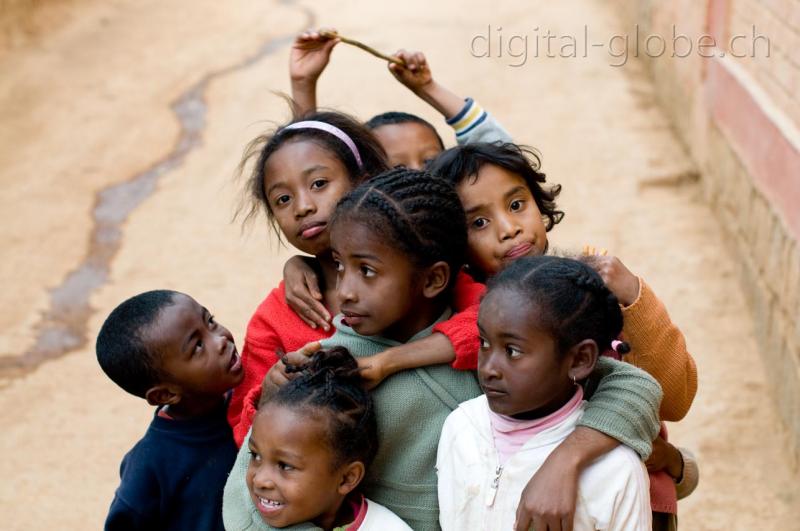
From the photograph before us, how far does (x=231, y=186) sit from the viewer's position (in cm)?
759

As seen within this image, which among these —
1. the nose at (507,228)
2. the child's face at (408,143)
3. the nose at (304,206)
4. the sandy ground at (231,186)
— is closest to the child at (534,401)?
the nose at (507,228)

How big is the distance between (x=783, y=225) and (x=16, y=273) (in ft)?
14.7

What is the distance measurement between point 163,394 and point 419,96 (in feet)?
3.98

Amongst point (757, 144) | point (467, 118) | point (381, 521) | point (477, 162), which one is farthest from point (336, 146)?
point (757, 144)

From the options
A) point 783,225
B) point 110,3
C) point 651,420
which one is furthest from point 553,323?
point 110,3

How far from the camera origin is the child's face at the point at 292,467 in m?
1.98

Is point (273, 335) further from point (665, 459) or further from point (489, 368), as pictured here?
point (665, 459)

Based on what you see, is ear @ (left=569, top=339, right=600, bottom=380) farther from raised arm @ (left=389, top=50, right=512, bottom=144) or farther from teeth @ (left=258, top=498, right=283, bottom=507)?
raised arm @ (left=389, top=50, right=512, bottom=144)

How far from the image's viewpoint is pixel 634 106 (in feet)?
26.8

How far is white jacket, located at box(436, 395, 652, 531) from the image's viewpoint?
1848 mm

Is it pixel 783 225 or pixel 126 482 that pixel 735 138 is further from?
pixel 126 482

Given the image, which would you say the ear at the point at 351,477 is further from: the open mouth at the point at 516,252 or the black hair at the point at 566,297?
the open mouth at the point at 516,252

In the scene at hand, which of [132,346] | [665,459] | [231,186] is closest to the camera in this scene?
[665,459]

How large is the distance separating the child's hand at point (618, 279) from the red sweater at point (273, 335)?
258mm
